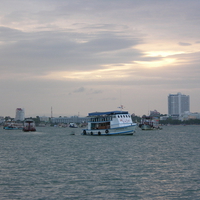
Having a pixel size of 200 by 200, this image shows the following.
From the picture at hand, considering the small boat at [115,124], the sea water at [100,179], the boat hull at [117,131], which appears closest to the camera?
the sea water at [100,179]

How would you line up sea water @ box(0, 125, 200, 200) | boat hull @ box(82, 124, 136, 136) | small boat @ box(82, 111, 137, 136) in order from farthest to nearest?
boat hull @ box(82, 124, 136, 136) < small boat @ box(82, 111, 137, 136) < sea water @ box(0, 125, 200, 200)

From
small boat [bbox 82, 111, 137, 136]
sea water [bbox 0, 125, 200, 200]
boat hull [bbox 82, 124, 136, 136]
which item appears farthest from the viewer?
boat hull [bbox 82, 124, 136, 136]

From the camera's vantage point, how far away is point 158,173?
4181 cm

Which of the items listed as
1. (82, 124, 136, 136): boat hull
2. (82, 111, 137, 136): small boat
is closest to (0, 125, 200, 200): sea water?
(82, 111, 137, 136): small boat

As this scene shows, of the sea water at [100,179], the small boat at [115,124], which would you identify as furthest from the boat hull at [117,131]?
the sea water at [100,179]

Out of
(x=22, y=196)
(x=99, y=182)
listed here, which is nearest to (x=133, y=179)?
(x=99, y=182)

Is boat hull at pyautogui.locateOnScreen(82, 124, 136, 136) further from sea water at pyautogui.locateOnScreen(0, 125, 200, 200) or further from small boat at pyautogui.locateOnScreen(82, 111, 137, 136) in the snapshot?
sea water at pyautogui.locateOnScreen(0, 125, 200, 200)

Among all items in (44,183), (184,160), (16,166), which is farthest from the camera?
(184,160)

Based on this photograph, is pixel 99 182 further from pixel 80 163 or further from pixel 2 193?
pixel 80 163

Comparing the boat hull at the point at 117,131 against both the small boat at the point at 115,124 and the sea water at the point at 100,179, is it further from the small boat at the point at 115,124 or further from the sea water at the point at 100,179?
the sea water at the point at 100,179

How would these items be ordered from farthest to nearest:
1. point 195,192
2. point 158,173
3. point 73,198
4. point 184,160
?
point 184,160, point 158,173, point 195,192, point 73,198

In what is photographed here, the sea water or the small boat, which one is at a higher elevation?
the small boat

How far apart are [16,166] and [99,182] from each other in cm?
1582

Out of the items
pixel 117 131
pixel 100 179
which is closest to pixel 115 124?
pixel 117 131
